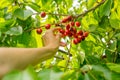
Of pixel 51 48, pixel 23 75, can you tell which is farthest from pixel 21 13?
pixel 23 75

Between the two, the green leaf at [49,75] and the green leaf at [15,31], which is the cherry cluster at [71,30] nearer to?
the green leaf at [15,31]

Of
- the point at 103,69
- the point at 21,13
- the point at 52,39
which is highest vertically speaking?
the point at 21,13

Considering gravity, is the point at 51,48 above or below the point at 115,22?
below

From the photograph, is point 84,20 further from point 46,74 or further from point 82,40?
point 46,74

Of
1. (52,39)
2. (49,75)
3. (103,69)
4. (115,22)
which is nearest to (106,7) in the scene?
(115,22)

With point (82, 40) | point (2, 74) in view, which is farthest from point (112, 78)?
point (82, 40)

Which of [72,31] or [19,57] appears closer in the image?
[19,57]

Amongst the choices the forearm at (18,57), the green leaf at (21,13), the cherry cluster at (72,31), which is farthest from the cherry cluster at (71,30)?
the forearm at (18,57)

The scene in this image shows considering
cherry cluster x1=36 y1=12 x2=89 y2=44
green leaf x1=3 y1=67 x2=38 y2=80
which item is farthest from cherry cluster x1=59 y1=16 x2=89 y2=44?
green leaf x1=3 y1=67 x2=38 y2=80

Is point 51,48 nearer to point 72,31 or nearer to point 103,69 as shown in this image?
point 103,69

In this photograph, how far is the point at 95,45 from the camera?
1.76 meters

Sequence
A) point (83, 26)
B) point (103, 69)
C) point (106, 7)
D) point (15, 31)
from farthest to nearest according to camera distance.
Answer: point (83, 26), point (106, 7), point (15, 31), point (103, 69)

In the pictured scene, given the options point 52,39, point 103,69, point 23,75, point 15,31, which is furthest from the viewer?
point 15,31

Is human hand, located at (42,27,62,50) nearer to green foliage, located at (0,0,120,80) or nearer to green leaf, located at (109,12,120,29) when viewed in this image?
green foliage, located at (0,0,120,80)
